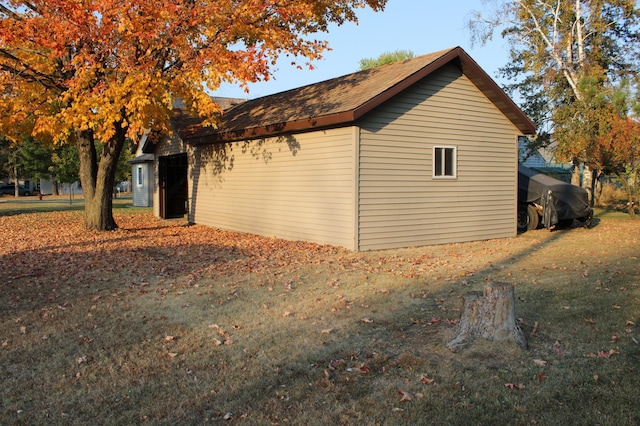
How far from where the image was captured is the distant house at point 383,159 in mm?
12305

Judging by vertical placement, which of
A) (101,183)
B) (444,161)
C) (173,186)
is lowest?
(173,186)

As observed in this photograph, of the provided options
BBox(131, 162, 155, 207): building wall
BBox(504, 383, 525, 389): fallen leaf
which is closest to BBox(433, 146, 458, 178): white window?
BBox(504, 383, 525, 389): fallen leaf

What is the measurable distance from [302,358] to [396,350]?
0.98m

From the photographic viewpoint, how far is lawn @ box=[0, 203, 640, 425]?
404 cm

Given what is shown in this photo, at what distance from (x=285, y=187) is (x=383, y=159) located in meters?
3.15

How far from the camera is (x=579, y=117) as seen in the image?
2456cm

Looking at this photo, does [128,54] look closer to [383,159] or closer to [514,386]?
[383,159]

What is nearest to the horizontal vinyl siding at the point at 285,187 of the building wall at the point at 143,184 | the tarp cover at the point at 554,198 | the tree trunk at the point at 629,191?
the tarp cover at the point at 554,198

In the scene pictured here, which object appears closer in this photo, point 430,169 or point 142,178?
point 430,169

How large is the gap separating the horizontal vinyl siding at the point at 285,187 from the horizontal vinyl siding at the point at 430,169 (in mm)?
570

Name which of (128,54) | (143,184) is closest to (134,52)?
(128,54)

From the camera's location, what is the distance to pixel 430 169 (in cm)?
1358

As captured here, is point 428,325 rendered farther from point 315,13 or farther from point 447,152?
point 315,13

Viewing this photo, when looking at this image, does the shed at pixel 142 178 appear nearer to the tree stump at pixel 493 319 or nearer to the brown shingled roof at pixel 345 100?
the brown shingled roof at pixel 345 100
